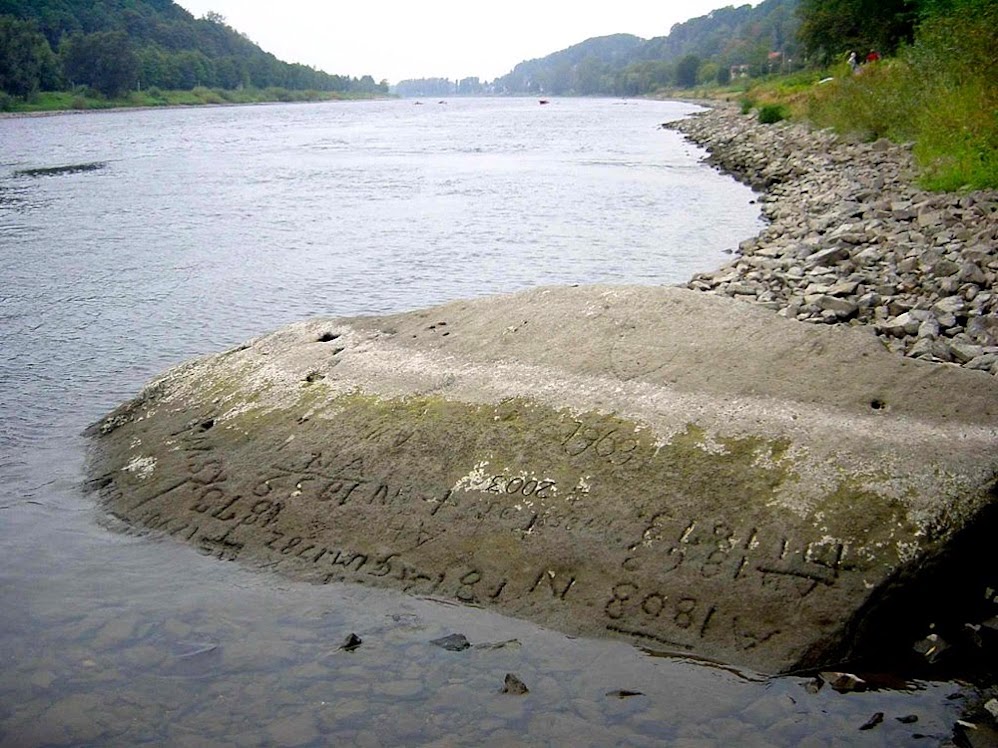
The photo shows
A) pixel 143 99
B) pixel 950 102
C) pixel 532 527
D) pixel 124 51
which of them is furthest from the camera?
pixel 143 99

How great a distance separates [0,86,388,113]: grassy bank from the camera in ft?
313

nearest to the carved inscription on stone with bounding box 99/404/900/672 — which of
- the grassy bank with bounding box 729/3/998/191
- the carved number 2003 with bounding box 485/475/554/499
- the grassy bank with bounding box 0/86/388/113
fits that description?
the carved number 2003 with bounding box 485/475/554/499

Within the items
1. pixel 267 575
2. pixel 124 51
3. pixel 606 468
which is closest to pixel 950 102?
pixel 606 468

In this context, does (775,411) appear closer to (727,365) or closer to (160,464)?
(727,365)

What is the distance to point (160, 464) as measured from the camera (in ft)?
24.6

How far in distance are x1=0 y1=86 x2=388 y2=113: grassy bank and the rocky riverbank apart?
296 ft

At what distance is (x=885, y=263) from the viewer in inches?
516

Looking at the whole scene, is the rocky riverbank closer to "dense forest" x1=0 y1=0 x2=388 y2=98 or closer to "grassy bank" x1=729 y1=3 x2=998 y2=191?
"grassy bank" x1=729 y1=3 x2=998 y2=191

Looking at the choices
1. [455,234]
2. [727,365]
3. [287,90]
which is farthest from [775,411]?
→ [287,90]

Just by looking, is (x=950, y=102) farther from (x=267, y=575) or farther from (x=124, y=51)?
(x=124, y=51)

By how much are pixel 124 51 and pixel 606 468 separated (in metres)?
122

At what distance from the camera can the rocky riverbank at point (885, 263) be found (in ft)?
31.9

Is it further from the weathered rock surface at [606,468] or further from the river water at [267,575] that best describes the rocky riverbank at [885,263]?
the weathered rock surface at [606,468]

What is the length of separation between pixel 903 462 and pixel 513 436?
250cm
